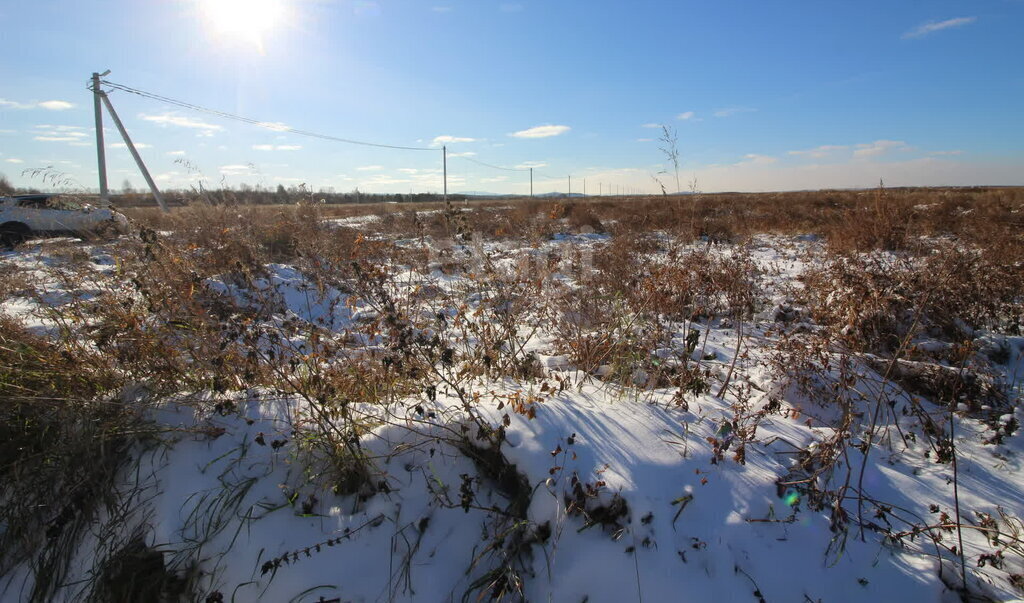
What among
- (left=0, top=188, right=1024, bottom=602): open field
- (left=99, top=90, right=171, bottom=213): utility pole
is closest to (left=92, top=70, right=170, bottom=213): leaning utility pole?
(left=99, top=90, right=171, bottom=213): utility pole

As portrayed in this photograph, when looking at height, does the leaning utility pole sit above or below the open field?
above

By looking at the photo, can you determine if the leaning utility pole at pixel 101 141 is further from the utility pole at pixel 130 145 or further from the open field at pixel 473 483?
the open field at pixel 473 483

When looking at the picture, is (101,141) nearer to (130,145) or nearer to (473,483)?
(130,145)

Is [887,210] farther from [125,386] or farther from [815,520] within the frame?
[125,386]

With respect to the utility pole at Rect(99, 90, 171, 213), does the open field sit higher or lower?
lower

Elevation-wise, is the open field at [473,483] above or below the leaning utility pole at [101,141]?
below

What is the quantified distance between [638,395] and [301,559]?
6.13ft

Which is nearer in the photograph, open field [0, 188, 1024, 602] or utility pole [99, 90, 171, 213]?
open field [0, 188, 1024, 602]

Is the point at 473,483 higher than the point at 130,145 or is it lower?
lower

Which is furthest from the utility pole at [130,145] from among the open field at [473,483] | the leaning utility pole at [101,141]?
the open field at [473,483]

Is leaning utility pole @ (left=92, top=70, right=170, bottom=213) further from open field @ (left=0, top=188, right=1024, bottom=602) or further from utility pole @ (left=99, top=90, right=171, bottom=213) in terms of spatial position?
open field @ (left=0, top=188, right=1024, bottom=602)

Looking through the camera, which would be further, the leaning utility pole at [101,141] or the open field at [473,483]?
the leaning utility pole at [101,141]

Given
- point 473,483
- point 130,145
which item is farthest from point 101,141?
point 473,483

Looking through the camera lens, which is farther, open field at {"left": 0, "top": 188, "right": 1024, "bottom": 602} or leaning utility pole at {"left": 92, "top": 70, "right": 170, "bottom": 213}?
leaning utility pole at {"left": 92, "top": 70, "right": 170, "bottom": 213}
